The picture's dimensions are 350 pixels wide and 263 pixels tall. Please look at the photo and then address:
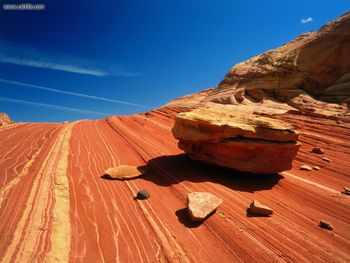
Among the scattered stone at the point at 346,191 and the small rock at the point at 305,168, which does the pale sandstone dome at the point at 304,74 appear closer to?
the small rock at the point at 305,168

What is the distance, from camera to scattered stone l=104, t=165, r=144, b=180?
22.1 feet

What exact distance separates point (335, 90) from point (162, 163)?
1681 centimetres

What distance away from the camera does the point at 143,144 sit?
10.8 meters

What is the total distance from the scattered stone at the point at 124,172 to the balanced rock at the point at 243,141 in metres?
1.85

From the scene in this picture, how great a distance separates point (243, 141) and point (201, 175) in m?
1.62

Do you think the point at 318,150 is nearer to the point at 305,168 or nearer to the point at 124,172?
the point at 305,168

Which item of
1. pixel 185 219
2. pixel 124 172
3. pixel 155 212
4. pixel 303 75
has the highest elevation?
pixel 303 75

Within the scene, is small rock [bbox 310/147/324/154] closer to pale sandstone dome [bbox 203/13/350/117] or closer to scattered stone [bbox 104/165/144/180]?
scattered stone [bbox 104/165/144/180]

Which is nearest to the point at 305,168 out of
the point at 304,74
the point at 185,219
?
the point at 185,219

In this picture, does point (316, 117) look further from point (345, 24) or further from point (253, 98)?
point (345, 24)

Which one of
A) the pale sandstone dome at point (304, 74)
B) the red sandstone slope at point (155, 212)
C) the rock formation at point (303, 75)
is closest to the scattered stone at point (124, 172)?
the red sandstone slope at point (155, 212)

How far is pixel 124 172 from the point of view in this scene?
22.9 ft

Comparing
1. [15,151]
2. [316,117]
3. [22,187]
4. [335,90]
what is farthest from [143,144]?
[335,90]

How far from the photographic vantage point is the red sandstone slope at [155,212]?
397cm
